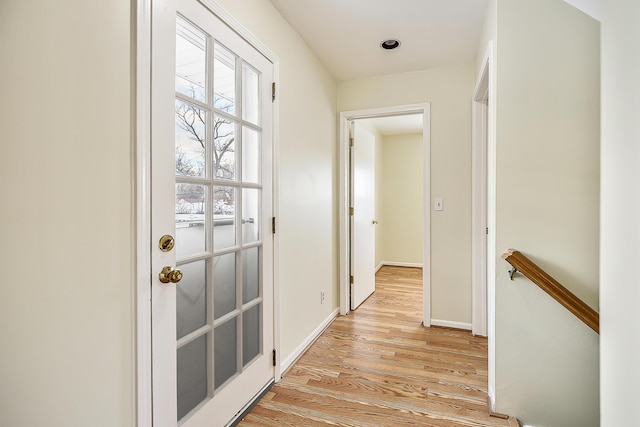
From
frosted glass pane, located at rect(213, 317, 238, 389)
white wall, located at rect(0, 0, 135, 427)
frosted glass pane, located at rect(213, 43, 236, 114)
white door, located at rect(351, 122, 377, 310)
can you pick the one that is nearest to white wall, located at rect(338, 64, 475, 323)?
white door, located at rect(351, 122, 377, 310)

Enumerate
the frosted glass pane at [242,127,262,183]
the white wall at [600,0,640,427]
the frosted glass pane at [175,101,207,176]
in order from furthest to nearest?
the frosted glass pane at [242,127,262,183] < the frosted glass pane at [175,101,207,176] < the white wall at [600,0,640,427]

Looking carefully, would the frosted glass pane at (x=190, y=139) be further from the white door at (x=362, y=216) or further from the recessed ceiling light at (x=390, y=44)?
the white door at (x=362, y=216)

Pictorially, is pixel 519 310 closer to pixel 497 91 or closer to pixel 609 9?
pixel 497 91

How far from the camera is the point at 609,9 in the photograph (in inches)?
44.0

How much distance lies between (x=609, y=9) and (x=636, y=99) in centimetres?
41

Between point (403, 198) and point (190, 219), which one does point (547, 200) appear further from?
point (403, 198)

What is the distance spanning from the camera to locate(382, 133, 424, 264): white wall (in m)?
5.75

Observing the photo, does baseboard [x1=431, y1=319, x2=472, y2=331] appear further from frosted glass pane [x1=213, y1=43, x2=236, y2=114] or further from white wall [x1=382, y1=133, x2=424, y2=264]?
white wall [x1=382, y1=133, x2=424, y2=264]

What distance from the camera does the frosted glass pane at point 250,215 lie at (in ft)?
5.90

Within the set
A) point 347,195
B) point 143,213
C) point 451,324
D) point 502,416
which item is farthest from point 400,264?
point 143,213

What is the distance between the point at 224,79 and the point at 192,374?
1.36m

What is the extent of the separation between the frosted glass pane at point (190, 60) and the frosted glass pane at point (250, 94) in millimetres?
314

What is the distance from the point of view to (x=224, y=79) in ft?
5.33

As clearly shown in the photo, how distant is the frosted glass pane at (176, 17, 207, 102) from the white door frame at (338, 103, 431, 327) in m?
1.97
